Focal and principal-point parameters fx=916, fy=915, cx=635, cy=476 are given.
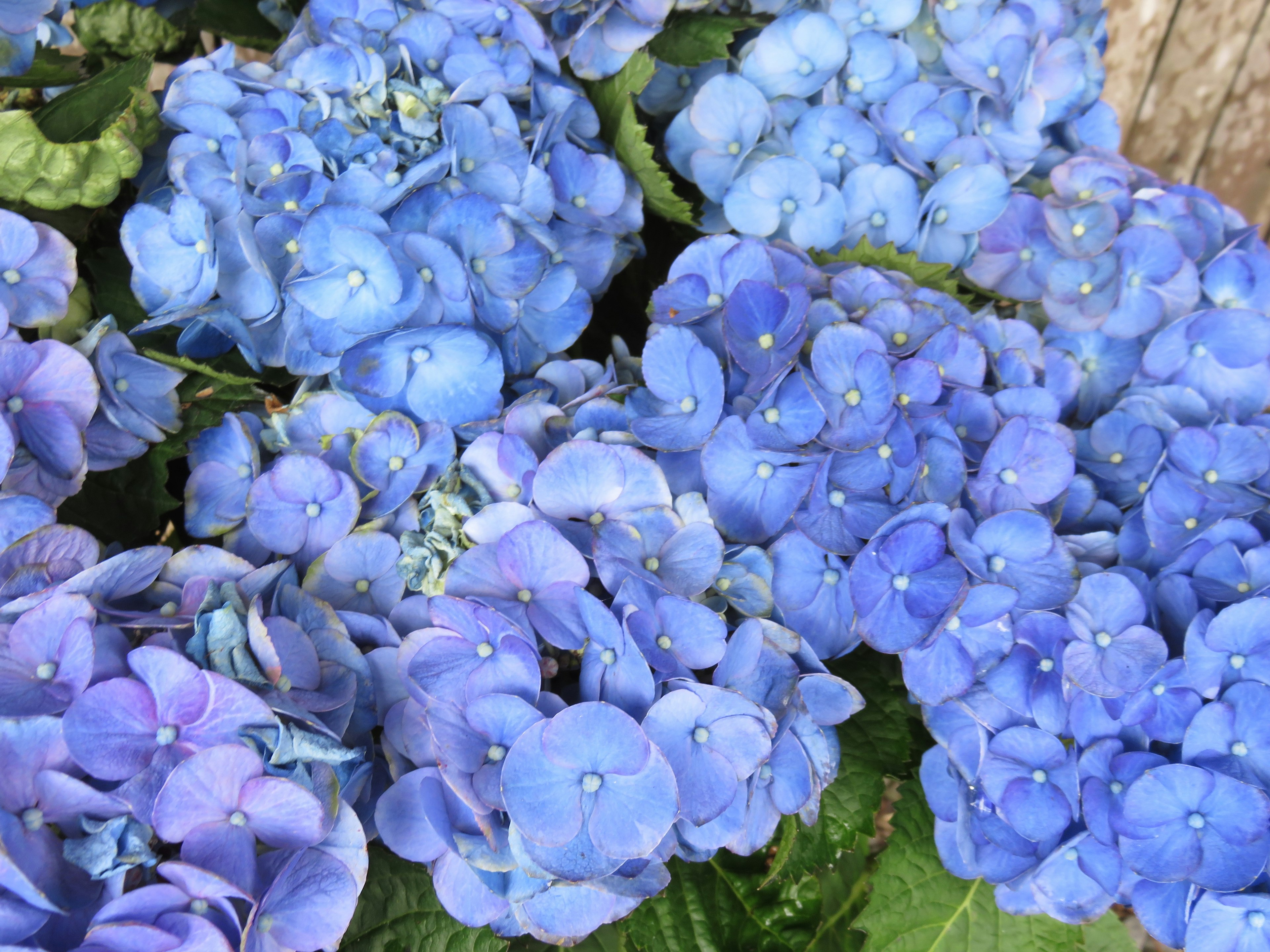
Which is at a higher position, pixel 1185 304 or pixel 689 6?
pixel 689 6

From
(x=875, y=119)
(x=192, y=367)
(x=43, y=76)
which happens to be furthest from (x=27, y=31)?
(x=875, y=119)

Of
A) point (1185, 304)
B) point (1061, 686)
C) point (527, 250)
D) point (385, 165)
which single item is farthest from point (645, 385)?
point (1185, 304)

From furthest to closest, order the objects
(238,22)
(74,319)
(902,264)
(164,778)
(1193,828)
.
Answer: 1. (238,22)
2. (902,264)
3. (74,319)
4. (1193,828)
5. (164,778)

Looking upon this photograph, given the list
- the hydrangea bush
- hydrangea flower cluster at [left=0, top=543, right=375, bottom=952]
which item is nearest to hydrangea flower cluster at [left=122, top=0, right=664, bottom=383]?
the hydrangea bush

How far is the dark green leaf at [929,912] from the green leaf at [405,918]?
359 mm

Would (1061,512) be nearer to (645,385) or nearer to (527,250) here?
(645,385)

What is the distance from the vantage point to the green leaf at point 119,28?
2.89ft

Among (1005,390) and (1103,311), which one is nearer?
(1005,390)

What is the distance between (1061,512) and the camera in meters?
0.77

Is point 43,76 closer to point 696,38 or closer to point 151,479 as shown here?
point 151,479

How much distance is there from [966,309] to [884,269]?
0.08 metres

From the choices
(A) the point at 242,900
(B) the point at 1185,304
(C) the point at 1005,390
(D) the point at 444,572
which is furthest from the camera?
(B) the point at 1185,304

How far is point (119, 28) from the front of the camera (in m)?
0.89

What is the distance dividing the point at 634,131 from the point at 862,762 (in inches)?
24.3
